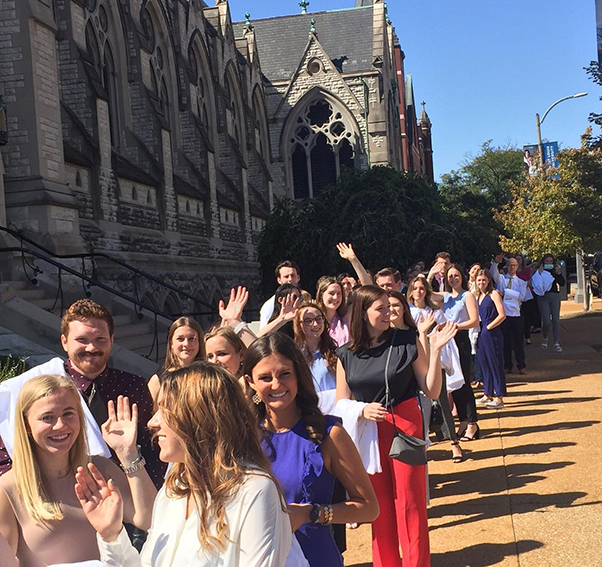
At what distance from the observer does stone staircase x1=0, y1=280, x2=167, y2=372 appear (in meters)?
12.3

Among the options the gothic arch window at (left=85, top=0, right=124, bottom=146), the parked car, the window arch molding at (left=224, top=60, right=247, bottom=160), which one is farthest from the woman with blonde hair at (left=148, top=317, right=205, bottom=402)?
the parked car

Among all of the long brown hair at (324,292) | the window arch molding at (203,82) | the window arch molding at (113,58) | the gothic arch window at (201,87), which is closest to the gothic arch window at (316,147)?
the window arch molding at (203,82)

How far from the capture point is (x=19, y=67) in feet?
48.2

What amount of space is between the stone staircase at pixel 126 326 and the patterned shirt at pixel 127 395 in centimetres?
775

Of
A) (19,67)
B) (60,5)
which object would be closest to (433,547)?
(19,67)

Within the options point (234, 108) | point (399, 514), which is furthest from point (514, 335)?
point (234, 108)

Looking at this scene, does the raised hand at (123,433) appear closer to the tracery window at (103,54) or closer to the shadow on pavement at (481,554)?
the shadow on pavement at (481,554)

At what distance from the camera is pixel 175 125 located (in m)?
26.7

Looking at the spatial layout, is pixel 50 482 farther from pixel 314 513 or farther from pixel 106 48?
pixel 106 48

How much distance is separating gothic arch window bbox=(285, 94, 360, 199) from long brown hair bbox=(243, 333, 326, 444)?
122 feet

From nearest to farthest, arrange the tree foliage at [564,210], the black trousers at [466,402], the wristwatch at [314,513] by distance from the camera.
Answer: the wristwatch at [314,513], the black trousers at [466,402], the tree foliage at [564,210]

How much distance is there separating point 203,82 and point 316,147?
1163 cm

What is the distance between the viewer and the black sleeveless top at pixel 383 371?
5.02 m

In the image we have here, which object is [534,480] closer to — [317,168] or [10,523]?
[10,523]
